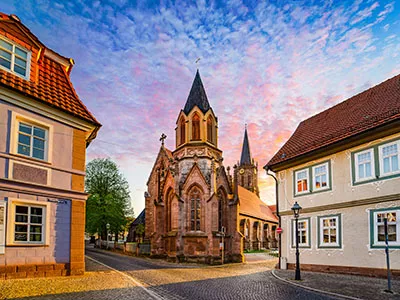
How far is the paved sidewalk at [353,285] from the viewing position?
1171cm

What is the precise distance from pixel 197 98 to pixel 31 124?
79.2ft

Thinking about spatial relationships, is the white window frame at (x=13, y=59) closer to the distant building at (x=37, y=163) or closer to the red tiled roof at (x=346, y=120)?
the distant building at (x=37, y=163)

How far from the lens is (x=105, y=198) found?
48.6m

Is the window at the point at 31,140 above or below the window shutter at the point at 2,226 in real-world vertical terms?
above

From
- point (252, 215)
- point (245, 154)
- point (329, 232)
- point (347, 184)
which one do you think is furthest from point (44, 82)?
point (245, 154)

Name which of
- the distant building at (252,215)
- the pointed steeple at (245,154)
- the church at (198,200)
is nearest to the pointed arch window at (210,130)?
the church at (198,200)

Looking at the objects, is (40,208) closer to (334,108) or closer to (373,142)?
(373,142)

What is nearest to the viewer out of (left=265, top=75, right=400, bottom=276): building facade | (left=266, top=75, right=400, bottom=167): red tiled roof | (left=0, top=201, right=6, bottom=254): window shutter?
(left=0, top=201, right=6, bottom=254): window shutter

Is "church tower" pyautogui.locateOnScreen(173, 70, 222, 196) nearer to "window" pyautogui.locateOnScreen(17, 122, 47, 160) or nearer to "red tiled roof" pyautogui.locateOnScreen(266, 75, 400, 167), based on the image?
"red tiled roof" pyautogui.locateOnScreen(266, 75, 400, 167)

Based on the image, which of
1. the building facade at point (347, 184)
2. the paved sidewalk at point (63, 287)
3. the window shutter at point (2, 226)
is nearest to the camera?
the paved sidewalk at point (63, 287)

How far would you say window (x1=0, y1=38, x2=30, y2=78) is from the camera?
13.2 metres

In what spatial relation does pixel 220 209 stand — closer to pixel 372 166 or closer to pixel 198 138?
pixel 198 138

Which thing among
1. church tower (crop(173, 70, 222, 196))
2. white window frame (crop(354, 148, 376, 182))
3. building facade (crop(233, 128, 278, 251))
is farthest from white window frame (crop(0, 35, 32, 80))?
building facade (crop(233, 128, 278, 251))

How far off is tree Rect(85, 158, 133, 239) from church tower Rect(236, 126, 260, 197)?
1319 inches
